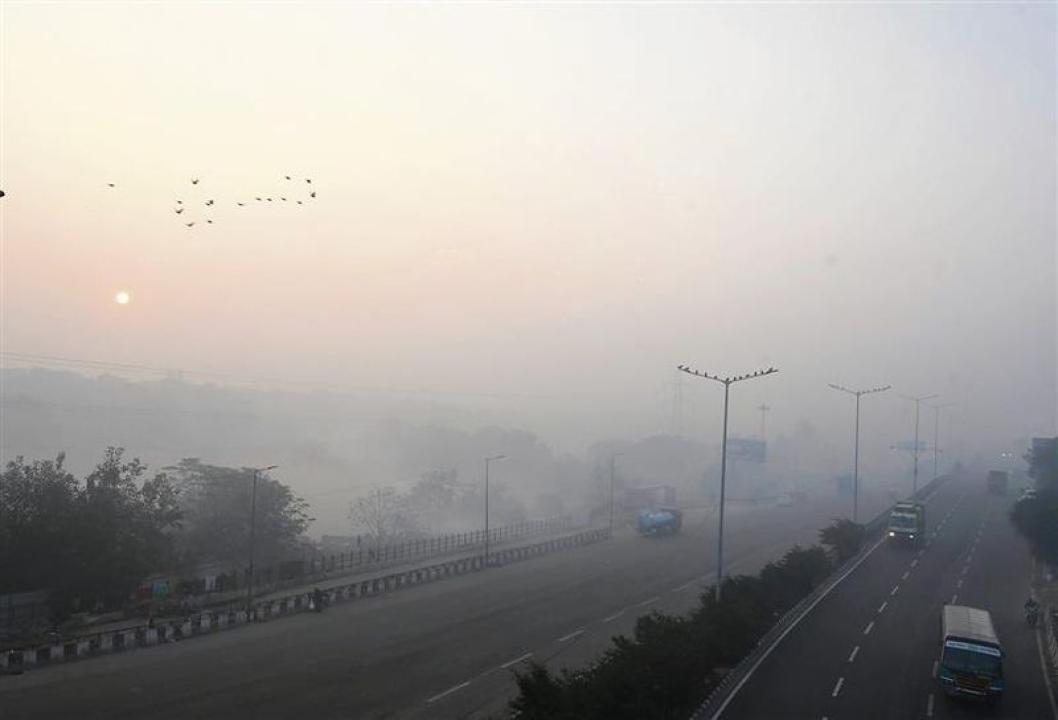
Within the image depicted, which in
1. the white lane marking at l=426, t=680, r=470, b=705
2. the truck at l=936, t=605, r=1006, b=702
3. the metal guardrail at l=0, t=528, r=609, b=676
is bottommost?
the metal guardrail at l=0, t=528, r=609, b=676

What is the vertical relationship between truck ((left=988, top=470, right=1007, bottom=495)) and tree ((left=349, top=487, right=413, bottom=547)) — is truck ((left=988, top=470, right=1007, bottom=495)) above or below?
above

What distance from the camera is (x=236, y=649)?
31422 millimetres

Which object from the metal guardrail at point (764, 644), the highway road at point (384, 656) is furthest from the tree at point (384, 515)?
the metal guardrail at point (764, 644)

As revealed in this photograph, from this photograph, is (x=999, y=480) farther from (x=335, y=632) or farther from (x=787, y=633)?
(x=335, y=632)

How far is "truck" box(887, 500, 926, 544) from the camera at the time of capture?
5816 centimetres

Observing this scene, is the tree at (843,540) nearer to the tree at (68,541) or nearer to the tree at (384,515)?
the tree at (68,541)

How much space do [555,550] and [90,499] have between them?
33.0m

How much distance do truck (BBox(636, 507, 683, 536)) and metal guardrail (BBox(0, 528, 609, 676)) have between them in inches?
869

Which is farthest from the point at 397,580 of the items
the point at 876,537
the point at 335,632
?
the point at 876,537

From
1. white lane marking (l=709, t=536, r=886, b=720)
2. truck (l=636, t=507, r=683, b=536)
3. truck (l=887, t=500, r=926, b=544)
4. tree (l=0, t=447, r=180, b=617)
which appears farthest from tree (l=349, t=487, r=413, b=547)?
white lane marking (l=709, t=536, r=886, b=720)

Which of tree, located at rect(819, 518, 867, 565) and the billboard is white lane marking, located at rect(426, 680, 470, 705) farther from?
the billboard

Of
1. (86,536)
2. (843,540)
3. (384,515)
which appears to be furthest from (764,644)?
(384,515)

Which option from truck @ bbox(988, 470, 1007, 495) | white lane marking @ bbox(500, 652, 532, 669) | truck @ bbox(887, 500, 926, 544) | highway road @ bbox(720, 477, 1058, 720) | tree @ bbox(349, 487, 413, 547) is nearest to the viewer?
highway road @ bbox(720, 477, 1058, 720)

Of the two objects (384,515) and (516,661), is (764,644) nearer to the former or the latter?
(516,661)
